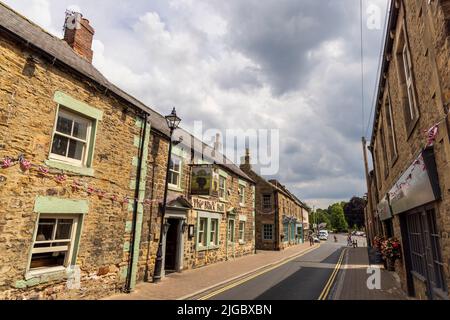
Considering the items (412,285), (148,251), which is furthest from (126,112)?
(412,285)

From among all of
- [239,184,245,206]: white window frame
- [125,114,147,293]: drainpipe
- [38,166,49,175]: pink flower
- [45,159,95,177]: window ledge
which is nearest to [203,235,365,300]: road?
[125,114,147,293]: drainpipe

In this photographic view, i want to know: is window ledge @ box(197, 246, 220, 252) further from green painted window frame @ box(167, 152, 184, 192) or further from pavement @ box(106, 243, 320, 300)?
green painted window frame @ box(167, 152, 184, 192)

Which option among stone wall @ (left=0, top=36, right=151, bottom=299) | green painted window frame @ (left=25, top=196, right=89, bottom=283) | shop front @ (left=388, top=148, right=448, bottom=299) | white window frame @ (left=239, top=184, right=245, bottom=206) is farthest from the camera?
white window frame @ (left=239, top=184, right=245, bottom=206)

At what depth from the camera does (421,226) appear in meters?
7.14

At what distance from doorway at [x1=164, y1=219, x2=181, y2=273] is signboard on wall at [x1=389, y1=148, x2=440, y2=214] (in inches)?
384

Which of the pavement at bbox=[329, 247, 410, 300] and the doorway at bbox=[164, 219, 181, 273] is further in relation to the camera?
the doorway at bbox=[164, 219, 181, 273]

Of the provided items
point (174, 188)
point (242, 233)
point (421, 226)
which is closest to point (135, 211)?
point (174, 188)

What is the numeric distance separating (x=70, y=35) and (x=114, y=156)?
6.15m

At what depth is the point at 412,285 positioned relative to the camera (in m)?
8.82

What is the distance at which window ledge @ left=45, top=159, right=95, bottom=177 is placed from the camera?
725 centimetres

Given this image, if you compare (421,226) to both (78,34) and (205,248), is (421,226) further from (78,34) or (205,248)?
(78,34)

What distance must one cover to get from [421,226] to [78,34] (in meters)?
13.9

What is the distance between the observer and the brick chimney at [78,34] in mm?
11391

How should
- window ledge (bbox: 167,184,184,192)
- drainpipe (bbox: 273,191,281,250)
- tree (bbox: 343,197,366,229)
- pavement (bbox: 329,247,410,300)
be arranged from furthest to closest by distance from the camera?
tree (bbox: 343,197,366,229)
drainpipe (bbox: 273,191,281,250)
window ledge (bbox: 167,184,184,192)
pavement (bbox: 329,247,410,300)
